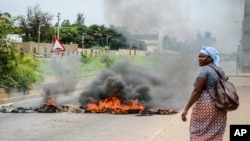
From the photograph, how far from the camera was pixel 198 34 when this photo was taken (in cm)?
2703

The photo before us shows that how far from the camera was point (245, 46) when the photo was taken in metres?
42.8

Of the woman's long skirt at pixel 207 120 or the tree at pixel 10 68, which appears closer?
the woman's long skirt at pixel 207 120

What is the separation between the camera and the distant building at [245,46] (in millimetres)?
37619

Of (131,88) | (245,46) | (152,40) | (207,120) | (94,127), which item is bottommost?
(94,127)

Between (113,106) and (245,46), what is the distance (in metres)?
31.6

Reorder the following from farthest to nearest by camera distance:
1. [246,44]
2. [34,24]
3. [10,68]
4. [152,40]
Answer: [34,24], [246,44], [152,40], [10,68]

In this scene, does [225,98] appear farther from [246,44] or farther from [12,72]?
[246,44]

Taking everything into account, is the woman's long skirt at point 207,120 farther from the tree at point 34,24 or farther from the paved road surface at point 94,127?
the tree at point 34,24

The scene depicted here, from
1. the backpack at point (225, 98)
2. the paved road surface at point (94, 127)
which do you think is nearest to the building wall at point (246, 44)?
the paved road surface at point (94, 127)

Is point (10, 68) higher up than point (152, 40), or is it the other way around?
point (152, 40)

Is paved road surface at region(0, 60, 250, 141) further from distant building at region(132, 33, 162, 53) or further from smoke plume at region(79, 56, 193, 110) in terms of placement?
distant building at region(132, 33, 162, 53)

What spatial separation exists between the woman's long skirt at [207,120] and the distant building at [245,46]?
1276 inches

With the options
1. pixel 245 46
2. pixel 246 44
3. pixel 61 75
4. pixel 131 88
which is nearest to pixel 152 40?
pixel 61 75

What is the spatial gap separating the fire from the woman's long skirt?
24.5ft
